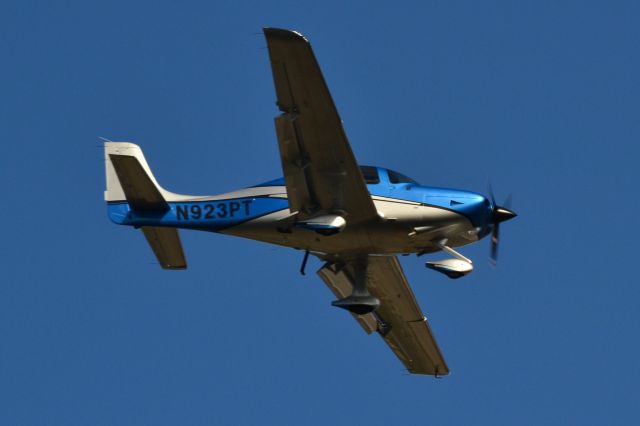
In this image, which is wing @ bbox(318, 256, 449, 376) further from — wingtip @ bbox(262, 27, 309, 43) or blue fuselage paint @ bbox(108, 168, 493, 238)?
wingtip @ bbox(262, 27, 309, 43)

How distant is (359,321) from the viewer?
28.5 metres

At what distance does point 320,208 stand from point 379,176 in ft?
5.13

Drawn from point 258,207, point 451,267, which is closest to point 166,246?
point 258,207

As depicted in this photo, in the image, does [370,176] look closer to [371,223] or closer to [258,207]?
[371,223]

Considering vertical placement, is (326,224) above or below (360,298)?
above

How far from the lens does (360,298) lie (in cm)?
2480

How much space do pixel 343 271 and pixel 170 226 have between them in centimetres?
431

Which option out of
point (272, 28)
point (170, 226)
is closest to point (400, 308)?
point (170, 226)

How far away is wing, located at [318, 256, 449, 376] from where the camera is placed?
26.1 m

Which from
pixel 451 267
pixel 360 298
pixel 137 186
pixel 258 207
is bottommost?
pixel 360 298

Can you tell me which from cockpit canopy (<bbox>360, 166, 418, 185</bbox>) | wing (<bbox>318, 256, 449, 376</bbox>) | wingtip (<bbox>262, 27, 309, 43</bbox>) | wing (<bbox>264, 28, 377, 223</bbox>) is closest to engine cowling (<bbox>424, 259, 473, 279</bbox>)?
wing (<bbox>264, 28, 377, 223</bbox>)

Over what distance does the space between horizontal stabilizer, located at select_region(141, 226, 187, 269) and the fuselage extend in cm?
46

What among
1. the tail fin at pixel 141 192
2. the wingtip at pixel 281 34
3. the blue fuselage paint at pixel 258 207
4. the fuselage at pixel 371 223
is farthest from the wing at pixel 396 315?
the wingtip at pixel 281 34

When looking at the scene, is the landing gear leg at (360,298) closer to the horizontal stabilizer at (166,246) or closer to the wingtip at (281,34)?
the horizontal stabilizer at (166,246)
